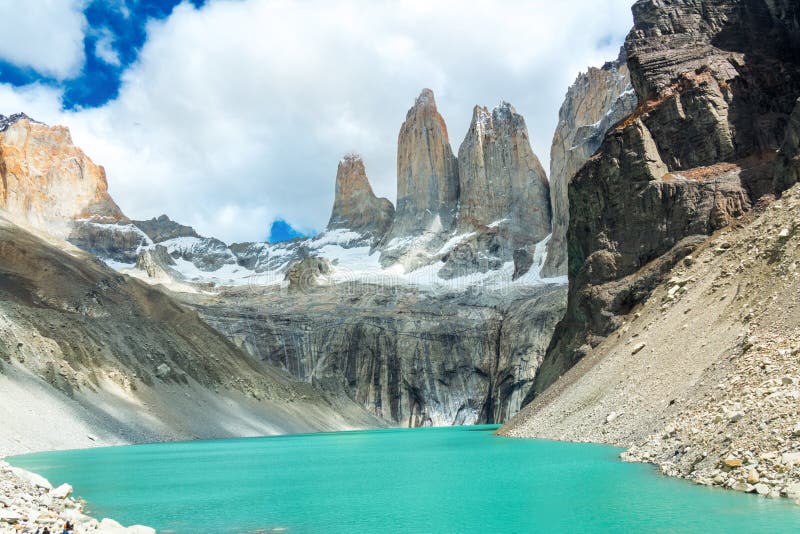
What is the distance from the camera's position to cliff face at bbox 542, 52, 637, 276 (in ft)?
420

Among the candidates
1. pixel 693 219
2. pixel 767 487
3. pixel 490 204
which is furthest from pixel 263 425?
pixel 490 204

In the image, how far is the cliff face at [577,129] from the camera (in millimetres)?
128000

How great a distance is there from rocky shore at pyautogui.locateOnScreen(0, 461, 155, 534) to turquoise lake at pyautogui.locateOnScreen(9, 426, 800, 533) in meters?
1.19

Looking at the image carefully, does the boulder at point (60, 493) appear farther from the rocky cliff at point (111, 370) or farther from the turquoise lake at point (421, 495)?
the rocky cliff at point (111, 370)

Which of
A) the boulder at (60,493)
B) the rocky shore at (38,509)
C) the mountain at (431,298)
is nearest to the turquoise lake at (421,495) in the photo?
the boulder at (60,493)

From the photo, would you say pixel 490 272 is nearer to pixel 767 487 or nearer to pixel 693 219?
pixel 693 219

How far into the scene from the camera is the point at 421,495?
22906mm

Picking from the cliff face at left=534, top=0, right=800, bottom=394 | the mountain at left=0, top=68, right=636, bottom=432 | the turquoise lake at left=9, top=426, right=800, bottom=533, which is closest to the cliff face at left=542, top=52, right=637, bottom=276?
the mountain at left=0, top=68, right=636, bottom=432

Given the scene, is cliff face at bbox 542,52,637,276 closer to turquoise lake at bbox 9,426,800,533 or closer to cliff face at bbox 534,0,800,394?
cliff face at bbox 534,0,800,394

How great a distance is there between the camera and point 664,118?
55094 mm

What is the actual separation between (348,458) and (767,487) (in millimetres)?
25500

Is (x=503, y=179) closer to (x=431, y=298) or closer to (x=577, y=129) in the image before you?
(x=577, y=129)

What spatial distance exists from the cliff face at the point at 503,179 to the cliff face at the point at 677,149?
313 feet

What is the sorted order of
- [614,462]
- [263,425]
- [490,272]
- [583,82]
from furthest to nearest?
[490,272] < [583,82] < [263,425] < [614,462]
